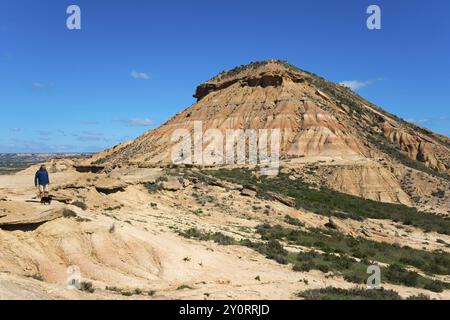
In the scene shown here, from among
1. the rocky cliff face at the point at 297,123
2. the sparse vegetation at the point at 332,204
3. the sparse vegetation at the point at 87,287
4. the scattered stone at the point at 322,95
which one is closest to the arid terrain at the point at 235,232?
the sparse vegetation at the point at 87,287

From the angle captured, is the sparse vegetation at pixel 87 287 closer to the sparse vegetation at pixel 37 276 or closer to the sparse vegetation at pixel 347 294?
the sparse vegetation at pixel 37 276

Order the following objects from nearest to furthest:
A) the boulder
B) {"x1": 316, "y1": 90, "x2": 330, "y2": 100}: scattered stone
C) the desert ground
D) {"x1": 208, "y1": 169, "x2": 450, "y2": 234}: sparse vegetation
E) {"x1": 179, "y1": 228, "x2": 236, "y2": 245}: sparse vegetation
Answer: the desert ground → {"x1": 179, "y1": 228, "x2": 236, "y2": 245}: sparse vegetation → the boulder → {"x1": 208, "y1": 169, "x2": 450, "y2": 234}: sparse vegetation → {"x1": 316, "y1": 90, "x2": 330, "y2": 100}: scattered stone

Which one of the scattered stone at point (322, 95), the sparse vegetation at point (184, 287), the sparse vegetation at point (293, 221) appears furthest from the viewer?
the scattered stone at point (322, 95)

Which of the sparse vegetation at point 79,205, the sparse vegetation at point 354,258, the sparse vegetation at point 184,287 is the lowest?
the sparse vegetation at point 354,258

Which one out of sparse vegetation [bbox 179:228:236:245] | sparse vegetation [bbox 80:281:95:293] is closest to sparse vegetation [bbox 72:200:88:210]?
sparse vegetation [bbox 179:228:236:245]

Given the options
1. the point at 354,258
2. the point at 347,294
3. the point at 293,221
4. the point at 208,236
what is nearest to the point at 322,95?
the point at 293,221

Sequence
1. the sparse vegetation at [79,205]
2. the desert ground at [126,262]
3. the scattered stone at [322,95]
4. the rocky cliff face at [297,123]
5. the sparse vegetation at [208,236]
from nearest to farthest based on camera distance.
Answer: the desert ground at [126,262] → the sparse vegetation at [208,236] → the sparse vegetation at [79,205] → the rocky cliff face at [297,123] → the scattered stone at [322,95]

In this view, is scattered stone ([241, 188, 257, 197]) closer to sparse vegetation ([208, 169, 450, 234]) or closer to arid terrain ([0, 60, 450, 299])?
arid terrain ([0, 60, 450, 299])
